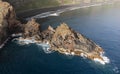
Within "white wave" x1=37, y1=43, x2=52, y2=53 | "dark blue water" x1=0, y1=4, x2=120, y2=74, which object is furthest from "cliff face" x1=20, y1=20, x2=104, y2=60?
"dark blue water" x1=0, y1=4, x2=120, y2=74

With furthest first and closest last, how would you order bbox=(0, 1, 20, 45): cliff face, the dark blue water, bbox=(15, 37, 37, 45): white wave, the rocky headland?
bbox=(15, 37, 37, 45): white wave < bbox=(0, 1, 20, 45): cliff face < the rocky headland < the dark blue water

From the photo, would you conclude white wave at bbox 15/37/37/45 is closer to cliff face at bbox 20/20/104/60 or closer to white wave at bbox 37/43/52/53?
cliff face at bbox 20/20/104/60

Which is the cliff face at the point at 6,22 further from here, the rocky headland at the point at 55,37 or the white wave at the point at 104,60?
the white wave at the point at 104,60

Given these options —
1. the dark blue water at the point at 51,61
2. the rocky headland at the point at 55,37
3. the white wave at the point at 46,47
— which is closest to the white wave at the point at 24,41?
the rocky headland at the point at 55,37

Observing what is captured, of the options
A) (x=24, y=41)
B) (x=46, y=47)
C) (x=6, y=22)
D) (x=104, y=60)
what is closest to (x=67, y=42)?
(x=46, y=47)

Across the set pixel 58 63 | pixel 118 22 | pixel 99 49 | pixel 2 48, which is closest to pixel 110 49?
pixel 99 49

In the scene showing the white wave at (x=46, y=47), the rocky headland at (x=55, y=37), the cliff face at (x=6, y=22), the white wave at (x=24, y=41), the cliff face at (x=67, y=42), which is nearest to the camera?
the cliff face at (x=67, y=42)

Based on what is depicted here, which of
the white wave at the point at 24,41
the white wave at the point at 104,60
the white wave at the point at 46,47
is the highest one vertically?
the white wave at the point at 24,41

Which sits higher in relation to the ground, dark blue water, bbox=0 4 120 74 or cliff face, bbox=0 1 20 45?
cliff face, bbox=0 1 20 45
